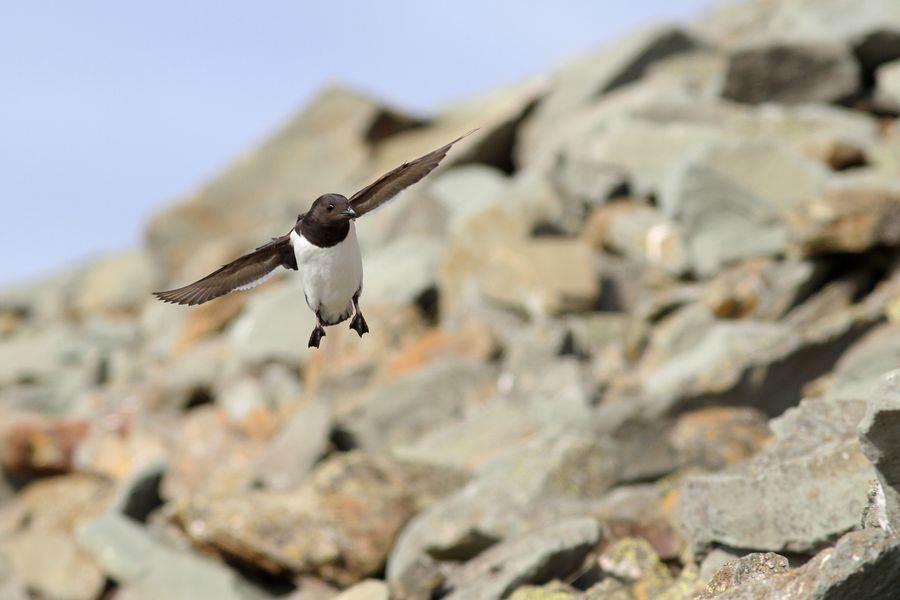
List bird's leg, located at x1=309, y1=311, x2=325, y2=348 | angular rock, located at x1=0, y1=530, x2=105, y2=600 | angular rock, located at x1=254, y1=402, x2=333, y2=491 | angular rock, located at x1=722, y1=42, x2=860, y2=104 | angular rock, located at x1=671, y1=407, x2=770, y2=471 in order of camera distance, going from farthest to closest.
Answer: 1. angular rock, located at x1=722, y1=42, x2=860, y2=104
2. angular rock, located at x1=254, y1=402, x2=333, y2=491
3. angular rock, located at x1=0, y1=530, x2=105, y2=600
4. angular rock, located at x1=671, y1=407, x2=770, y2=471
5. bird's leg, located at x1=309, y1=311, x2=325, y2=348

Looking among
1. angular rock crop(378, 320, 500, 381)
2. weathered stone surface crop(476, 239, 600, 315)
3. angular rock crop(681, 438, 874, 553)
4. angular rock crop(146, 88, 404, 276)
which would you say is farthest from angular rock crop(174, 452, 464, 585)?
angular rock crop(146, 88, 404, 276)

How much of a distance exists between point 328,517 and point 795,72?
13645mm

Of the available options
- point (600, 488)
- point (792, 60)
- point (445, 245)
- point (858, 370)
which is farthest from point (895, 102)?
point (600, 488)

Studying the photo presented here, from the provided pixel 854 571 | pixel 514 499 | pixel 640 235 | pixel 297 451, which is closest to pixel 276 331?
pixel 297 451

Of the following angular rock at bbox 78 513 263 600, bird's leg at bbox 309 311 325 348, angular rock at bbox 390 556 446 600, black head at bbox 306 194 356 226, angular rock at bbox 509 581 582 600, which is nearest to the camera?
black head at bbox 306 194 356 226

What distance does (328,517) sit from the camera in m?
12.6

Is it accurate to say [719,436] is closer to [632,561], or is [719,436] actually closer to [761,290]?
[632,561]

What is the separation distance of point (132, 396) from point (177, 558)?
8700 millimetres

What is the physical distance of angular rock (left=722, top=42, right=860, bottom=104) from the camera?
21.7 meters

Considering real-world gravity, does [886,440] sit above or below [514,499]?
above

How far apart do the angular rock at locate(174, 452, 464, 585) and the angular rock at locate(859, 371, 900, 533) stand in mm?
6325

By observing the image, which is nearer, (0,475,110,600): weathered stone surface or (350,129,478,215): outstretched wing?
(350,129,478,215): outstretched wing

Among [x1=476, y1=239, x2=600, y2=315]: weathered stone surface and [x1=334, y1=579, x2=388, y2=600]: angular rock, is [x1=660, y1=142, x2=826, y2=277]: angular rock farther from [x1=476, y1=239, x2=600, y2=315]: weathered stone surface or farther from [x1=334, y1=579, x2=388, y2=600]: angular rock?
[x1=334, y1=579, x2=388, y2=600]: angular rock

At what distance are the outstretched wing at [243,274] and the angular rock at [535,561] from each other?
312 centimetres
